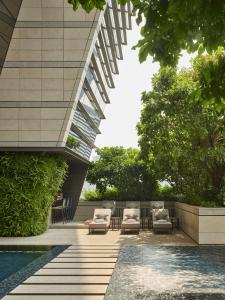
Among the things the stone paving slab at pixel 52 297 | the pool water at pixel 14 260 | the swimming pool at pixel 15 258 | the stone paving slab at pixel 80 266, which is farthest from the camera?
the stone paving slab at pixel 80 266

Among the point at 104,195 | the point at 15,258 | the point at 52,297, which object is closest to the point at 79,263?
the point at 15,258

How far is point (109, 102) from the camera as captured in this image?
108 feet

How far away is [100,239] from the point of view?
1606cm

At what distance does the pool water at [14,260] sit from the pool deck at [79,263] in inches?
27.4

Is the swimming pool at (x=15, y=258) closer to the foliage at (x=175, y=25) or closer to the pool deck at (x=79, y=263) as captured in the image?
the pool deck at (x=79, y=263)

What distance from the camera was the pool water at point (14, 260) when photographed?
9.66 metres

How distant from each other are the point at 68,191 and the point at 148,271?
54.9 ft

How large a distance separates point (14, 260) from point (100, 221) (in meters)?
8.07

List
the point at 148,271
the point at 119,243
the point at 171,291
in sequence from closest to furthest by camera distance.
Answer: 1. the point at 171,291
2. the point at 148,271
3. the point at 119,243

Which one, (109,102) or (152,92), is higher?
(109,102)

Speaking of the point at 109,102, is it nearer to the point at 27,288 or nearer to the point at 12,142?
the point at 12,142

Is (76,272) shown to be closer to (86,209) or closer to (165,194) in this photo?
(86,209)

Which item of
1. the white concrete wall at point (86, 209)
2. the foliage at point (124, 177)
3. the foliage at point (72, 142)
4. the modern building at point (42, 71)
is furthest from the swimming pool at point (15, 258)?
the foliage at point (124, 177)

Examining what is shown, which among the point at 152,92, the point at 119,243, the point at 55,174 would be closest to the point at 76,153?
the point at 55,174
